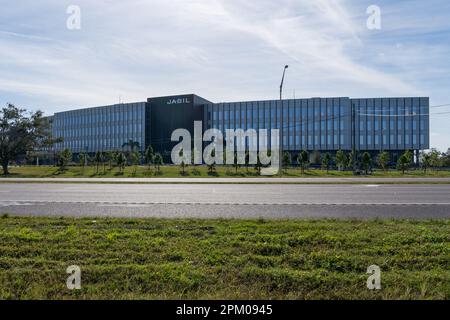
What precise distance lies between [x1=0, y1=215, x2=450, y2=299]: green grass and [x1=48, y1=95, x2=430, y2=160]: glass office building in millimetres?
75911

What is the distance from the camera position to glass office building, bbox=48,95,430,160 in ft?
286

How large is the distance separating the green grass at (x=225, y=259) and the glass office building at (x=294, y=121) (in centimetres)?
7591

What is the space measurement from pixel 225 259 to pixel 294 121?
89.1 metres

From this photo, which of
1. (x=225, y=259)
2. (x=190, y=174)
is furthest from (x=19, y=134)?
(x=225, y=259)

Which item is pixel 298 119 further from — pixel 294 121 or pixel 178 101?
pixel 178 101

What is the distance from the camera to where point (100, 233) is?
7469mm

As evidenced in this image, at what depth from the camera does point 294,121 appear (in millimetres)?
92312

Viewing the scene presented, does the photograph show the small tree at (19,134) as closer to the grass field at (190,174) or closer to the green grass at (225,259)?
the grass field at (190,174)

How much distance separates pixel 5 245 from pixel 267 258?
15.5 feet

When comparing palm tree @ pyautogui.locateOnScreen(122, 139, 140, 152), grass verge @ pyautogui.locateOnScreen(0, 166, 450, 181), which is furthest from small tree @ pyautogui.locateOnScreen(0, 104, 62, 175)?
palm tree @ pyautogui.locateOnScreen(122, 139, 140, 152)

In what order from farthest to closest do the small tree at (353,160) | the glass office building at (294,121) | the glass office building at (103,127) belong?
the glass office building at (103,127) < the glass office building at (294,121) < the small tree at (353,160)

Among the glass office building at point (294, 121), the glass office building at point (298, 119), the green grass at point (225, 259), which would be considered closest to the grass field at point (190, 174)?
the glass office building at point (294, 121)

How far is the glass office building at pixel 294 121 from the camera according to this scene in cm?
8731
